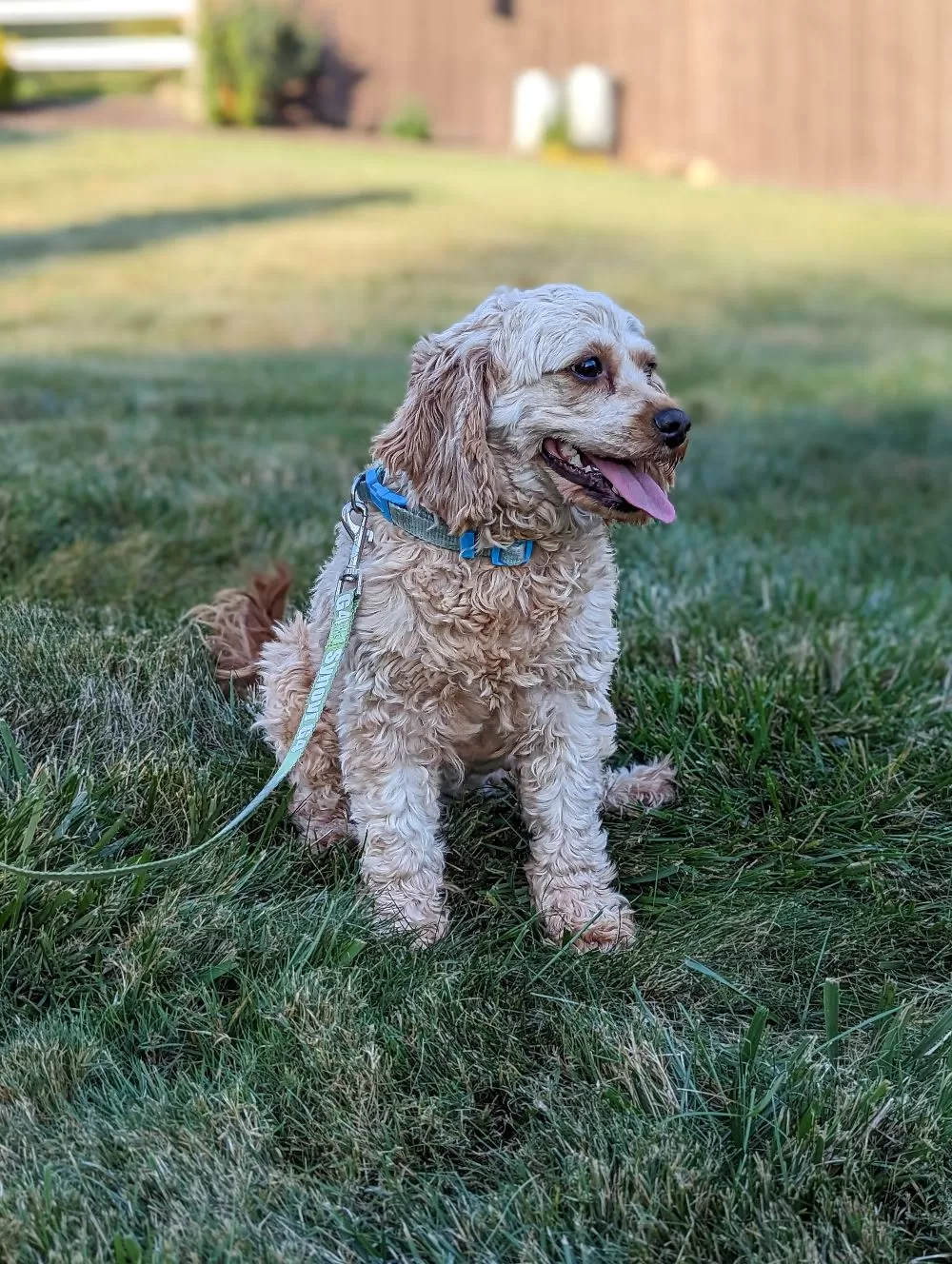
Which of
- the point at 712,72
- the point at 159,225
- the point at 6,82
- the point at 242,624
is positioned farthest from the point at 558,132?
the point at 242,624

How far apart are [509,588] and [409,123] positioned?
22.8 meters

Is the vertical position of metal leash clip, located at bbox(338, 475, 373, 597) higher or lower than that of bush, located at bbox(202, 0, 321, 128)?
lower

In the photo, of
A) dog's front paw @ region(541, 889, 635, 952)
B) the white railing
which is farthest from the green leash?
the white railing

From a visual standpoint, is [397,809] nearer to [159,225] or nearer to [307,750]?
[307,750]

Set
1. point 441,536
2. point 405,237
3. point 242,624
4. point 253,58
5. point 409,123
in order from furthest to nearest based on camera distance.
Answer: point 409,123, point 253,58, point 405,237, point 242,624, point 441,536

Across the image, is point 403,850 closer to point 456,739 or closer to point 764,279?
point 456,739

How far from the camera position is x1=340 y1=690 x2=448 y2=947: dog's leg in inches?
121

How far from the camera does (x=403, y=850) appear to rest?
3076 millimetres

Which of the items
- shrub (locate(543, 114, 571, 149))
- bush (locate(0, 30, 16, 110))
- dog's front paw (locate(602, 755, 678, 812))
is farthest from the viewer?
shrub (locate(543, 114, 571, 149))

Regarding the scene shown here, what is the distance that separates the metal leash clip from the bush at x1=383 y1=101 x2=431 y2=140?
73.6 feet

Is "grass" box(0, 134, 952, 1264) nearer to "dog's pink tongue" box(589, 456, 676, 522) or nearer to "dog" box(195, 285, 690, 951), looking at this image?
"dog" box(195, 285, 690, 951)

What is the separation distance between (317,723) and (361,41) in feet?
76.7

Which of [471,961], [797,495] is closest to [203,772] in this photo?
[471,961]

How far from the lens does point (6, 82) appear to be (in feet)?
77.8
